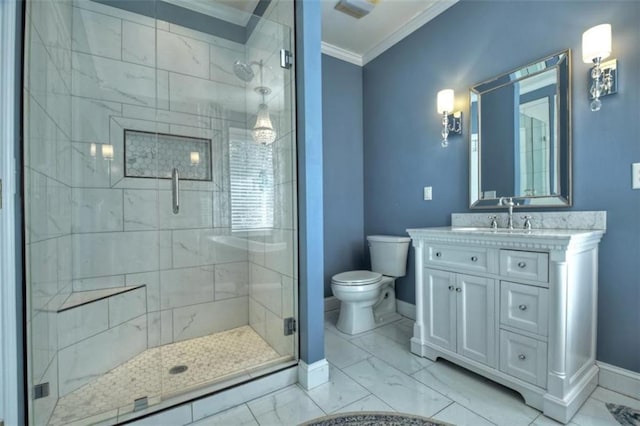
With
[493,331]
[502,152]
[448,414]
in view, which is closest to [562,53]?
[502,152]

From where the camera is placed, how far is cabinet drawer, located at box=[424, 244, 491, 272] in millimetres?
1506

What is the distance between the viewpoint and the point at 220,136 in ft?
7.11

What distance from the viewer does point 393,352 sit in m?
1.88

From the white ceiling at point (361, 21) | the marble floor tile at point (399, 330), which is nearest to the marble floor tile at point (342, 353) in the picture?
the marble floor tile at point (399, 330)

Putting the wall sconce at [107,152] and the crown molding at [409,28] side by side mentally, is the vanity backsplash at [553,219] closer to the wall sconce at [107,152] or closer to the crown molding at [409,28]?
the crown molding at [409,28]

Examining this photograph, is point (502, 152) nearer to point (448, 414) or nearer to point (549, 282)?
point (549, 282)

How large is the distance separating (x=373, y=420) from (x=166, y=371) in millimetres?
1166

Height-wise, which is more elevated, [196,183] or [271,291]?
[196,183]

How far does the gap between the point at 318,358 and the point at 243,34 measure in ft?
7.84

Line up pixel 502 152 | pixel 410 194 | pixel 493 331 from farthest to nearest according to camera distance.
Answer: pixel 410 194 < pixel 502 152 < pixel 493 331

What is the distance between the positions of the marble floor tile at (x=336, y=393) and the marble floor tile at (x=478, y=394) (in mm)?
381

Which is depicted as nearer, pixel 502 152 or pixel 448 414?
pixel 448 414

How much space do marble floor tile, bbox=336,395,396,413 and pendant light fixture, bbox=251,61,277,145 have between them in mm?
1638

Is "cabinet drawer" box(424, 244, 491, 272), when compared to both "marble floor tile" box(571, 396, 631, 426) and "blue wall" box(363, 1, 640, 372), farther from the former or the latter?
"marble floor tile" box(571, 396, 631, 426)
